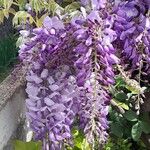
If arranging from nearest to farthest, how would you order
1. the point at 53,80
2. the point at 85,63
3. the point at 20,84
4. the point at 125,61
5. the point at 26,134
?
the point at 85,63
the point at 125,61
the point at 53,80
the point at 20,84
the point at 26,134

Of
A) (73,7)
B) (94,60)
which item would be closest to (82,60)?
(94,60)

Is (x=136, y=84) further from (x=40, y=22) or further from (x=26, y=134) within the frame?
(x=26, y=134)

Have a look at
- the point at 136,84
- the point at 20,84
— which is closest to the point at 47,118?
the point at 136,84

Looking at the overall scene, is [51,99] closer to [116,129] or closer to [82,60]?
[82,60]

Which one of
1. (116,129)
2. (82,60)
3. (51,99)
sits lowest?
(116,129)

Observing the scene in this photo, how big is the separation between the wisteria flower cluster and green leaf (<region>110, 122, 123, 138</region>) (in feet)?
2.15

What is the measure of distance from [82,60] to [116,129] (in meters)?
1.00

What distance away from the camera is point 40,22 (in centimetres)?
179

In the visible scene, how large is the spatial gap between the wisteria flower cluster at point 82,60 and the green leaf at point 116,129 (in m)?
0.66

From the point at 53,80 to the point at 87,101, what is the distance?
203 millimetres

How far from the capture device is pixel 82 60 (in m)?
1.43

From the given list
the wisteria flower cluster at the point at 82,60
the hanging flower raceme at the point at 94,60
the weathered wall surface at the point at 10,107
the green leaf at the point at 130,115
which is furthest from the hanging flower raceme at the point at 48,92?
the green leaf at the point at 130,115

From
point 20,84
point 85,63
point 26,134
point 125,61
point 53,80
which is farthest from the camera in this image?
point 26,134

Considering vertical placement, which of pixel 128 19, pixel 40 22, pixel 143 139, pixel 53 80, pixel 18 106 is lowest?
pixel 143 139
